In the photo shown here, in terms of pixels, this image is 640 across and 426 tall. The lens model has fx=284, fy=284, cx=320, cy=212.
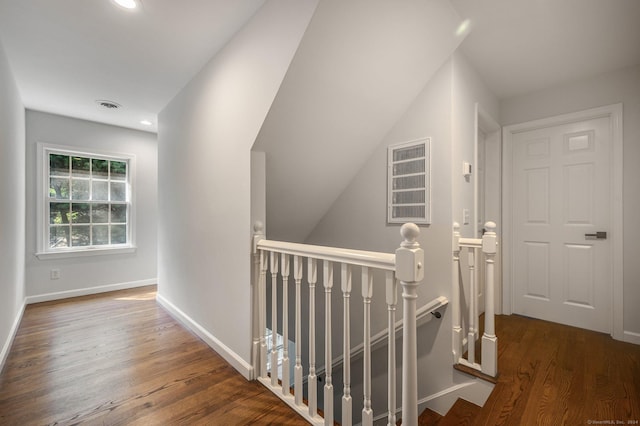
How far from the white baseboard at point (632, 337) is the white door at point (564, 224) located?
11 centimetres

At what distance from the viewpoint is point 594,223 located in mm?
2586

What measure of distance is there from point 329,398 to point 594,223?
2841mm

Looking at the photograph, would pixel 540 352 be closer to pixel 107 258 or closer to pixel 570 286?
pixel 570 286

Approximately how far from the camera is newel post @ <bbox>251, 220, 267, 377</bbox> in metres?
1.88

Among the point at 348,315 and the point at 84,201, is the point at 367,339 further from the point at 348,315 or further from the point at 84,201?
the point at 84,201

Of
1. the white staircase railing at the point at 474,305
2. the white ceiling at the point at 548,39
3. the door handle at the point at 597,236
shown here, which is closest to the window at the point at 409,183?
the white staircase railing at the point at 474,305

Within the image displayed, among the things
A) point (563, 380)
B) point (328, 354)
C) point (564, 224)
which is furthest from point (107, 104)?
point (564, 224)

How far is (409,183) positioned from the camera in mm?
2316

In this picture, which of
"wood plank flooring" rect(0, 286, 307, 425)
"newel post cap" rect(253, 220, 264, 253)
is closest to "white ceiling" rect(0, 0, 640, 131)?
"newel post cap" rect(253, 220, 264, 253)

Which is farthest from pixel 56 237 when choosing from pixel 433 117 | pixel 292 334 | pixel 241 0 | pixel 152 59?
pixel 433 117

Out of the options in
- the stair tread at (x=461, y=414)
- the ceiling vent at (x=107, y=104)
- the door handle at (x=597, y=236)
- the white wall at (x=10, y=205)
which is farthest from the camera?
the ceiling vent at (x=107, y=104)

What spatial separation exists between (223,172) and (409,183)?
58.1 inches

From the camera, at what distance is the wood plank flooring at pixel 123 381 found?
1.58 meters

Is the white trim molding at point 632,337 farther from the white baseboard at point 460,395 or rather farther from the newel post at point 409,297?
the newel post at point 409,297
